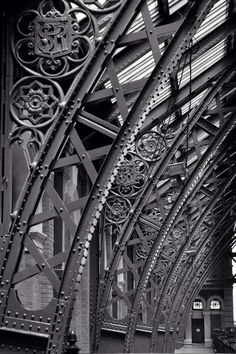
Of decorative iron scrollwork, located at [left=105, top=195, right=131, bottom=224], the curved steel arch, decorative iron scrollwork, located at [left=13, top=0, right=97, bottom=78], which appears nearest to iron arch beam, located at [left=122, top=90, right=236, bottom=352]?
the curved steel arch

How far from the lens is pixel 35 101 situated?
8.16 meters

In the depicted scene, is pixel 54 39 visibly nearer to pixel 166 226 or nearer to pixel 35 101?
pixel 35 101

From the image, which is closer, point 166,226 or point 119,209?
point 119,209

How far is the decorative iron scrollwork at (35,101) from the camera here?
8117 millimetres

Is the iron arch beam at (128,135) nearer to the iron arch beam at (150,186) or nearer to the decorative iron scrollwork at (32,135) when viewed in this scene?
the decorative iron scrollwork at (32,135)

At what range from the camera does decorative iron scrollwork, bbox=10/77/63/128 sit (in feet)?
26.6

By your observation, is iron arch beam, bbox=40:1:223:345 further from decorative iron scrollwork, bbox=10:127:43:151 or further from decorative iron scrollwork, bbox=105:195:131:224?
decorative iron scrollwork, bbox=105:195:131:224

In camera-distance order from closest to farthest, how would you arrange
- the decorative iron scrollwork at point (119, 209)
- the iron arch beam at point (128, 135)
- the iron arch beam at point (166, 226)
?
the iron arch beam at point (128, 135)
the decorative iron scrollwork at point (119, 209)
the iron arch beam at point (166, 226)

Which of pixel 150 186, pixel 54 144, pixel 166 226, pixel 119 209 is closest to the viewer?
pixel 54 144

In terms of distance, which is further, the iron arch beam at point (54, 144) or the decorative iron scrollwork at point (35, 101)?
the decorative iron scrollwork at point (35, 101)

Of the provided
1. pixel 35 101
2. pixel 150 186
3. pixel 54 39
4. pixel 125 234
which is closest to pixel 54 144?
pixel 35 101

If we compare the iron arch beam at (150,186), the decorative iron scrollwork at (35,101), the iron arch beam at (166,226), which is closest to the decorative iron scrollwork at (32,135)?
the decorative iron scrollwork at (35,101)

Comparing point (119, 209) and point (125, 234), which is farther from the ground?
point (119, 209)

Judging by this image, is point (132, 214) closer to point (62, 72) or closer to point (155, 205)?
point (155, 205)
